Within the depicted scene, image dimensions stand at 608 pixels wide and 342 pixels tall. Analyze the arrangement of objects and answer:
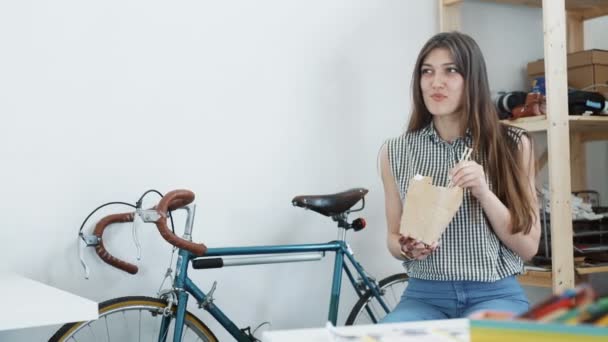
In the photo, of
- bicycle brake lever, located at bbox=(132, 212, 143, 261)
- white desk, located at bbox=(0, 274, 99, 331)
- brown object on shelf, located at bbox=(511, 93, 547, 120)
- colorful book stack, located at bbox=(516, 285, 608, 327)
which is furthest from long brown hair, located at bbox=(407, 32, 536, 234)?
colorful book stack, located at bbox=(516, 285, 608, 327)

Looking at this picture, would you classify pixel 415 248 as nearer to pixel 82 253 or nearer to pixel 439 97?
pixel 439 97

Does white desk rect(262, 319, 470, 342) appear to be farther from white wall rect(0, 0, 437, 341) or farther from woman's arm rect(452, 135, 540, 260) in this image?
white wall rect(0, 0, 437, 341)

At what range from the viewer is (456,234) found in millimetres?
2066

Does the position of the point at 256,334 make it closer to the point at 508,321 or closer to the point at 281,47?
the point at 281,47

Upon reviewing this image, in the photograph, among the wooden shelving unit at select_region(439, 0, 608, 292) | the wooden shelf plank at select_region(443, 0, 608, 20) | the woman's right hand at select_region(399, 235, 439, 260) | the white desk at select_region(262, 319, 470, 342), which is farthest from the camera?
the wooden shelf plank at select_region(443, 0, 608, 20)

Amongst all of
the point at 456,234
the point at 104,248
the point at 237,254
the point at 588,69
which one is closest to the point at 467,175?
the point at 456,234

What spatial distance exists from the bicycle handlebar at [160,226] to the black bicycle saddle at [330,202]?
38 centimetres

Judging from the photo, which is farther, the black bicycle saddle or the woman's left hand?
the black bicycle saddle

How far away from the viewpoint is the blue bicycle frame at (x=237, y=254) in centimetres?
221

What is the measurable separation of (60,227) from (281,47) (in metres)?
1.00

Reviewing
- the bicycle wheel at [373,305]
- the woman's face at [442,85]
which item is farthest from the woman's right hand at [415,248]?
the bicycle wheel at [373,305]

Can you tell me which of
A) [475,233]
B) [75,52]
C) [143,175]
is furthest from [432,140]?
[75,52]

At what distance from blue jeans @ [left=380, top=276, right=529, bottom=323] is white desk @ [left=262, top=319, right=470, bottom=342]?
0.82 meters

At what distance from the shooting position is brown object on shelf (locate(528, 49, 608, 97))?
2980 mm
